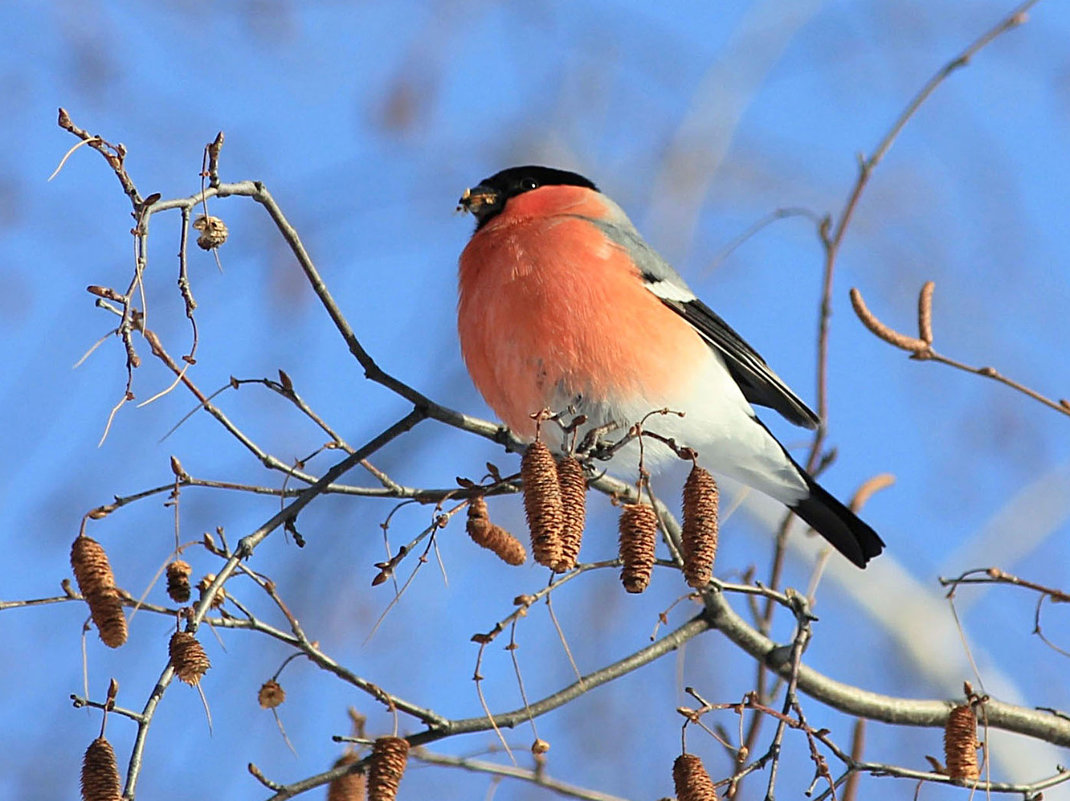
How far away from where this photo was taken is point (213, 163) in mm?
1520

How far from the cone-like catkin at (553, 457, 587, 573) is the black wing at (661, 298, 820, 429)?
4.09ft

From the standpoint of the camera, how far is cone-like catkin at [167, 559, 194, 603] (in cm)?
155

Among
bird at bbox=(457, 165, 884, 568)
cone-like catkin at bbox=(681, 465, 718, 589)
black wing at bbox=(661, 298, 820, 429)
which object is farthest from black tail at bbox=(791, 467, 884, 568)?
cone-like catkin at bbox=(681, 465, 718, 589)

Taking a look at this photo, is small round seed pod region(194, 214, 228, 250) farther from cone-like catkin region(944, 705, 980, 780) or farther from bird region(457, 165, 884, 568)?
cone-like catkin region(944, 705, 980, 780)

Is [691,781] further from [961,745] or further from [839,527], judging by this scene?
[839,527]

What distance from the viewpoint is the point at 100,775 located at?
1.33 meters

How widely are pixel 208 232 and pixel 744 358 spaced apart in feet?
5.12

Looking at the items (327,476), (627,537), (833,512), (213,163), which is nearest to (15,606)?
(327,476)

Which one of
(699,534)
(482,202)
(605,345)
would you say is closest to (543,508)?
(699,534)

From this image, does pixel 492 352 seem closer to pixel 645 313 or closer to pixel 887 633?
pixel 645 313

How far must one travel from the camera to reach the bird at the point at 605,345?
2.56 m

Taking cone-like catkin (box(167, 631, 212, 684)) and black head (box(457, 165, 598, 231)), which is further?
black head (box(457, 165, 598, 231))

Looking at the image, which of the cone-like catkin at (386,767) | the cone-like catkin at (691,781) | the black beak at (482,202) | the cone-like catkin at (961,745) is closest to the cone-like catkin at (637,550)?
the cone-like catkin at (691,781)

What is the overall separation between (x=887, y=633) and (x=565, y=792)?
245cm
